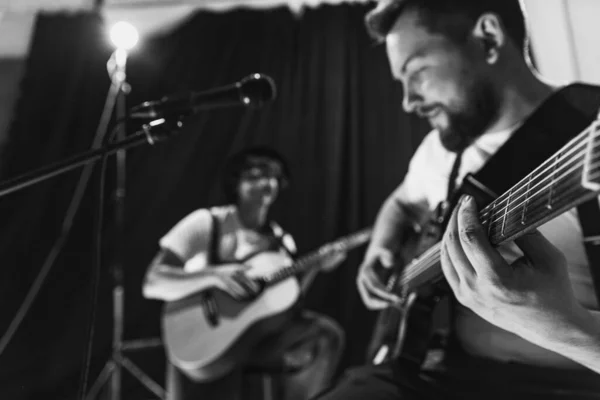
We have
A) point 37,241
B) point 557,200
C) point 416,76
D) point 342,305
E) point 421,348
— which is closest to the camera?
point 557,200

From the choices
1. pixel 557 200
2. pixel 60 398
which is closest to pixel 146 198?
pixel 60 398

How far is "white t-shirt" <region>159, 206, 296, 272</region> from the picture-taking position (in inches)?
69.1

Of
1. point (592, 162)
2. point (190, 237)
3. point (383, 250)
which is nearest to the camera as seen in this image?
point (592, 162)

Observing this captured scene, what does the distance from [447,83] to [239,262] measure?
3.22ft

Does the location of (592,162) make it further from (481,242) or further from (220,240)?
(220,240)

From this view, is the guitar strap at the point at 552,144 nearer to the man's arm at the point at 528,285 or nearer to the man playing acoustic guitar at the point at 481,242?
the man playing acoustic guitar at the point at 481,242

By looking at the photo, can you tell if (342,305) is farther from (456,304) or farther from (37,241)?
(37,241)

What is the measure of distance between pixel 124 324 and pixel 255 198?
772 millimetres

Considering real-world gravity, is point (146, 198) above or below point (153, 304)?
above

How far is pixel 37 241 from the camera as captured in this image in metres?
2.04

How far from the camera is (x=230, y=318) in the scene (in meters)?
1.63

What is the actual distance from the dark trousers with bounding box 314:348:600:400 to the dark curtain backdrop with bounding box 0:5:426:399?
0.74 meters

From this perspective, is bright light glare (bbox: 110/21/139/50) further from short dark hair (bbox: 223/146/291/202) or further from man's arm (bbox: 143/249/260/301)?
man's arm (bbox: 143/249/260/301)

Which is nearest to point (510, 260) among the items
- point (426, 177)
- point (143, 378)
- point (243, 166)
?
point (426, 177)
